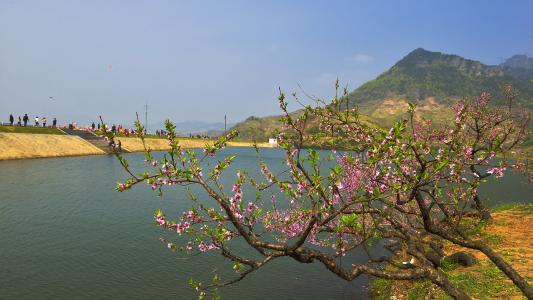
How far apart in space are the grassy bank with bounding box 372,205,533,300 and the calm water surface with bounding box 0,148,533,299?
2.23 metres

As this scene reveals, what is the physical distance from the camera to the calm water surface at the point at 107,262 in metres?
21.1

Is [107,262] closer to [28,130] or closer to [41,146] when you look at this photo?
[41,146]

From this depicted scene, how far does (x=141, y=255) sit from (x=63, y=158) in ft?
245

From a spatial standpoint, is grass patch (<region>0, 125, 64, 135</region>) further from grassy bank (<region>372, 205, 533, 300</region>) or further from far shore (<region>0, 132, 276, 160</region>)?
grassy bank (<region>372, 205, 533, 300</region>)

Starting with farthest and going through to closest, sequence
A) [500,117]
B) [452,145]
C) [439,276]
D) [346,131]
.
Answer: [500,117]
[346,131]
[452,145]
[439,276]

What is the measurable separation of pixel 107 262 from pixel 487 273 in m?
22.6

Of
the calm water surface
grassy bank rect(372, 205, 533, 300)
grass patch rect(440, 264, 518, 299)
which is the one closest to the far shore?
the calm water surface

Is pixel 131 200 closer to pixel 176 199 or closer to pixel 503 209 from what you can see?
pixel 176 199

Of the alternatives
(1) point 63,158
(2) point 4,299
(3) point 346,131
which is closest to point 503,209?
(3) point 346,131

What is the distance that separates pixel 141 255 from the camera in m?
26.6

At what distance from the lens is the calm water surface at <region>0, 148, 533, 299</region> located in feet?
69.3

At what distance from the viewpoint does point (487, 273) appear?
20516mm

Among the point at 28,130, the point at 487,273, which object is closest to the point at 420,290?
the point at 487,273

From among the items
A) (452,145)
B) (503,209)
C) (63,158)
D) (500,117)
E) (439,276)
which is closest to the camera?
(439,276)
